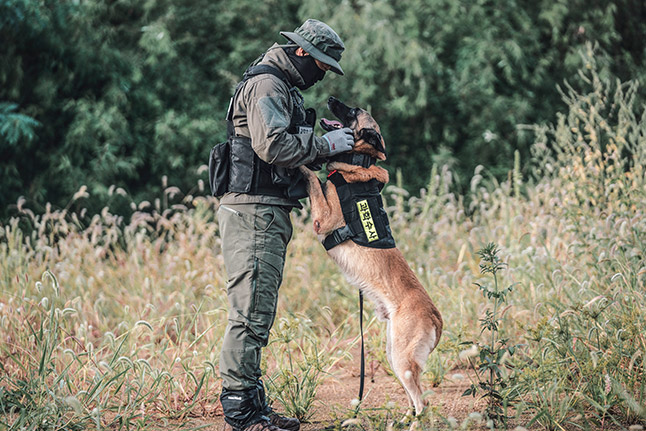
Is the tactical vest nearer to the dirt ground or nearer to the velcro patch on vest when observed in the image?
the velcro patch on vest

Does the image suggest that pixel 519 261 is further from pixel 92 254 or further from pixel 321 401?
pixel 92 254

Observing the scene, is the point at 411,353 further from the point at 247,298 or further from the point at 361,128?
the point at 361,128

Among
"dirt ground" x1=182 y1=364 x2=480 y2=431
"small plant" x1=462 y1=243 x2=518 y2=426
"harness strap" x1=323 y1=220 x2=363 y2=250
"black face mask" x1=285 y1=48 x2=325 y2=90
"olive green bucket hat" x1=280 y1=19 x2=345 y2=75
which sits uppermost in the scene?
"olive green bucket hat" x1=280 y1=19 x2=345 y2=75

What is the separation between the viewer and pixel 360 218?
3.65m

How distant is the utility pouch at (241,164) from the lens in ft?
11.1

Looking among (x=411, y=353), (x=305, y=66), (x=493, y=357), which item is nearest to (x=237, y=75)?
(x=305, y=66)

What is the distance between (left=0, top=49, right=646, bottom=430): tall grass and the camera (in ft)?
11.7

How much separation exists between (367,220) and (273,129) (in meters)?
0.83

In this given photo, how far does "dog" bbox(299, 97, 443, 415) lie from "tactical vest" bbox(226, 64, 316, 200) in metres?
0.24

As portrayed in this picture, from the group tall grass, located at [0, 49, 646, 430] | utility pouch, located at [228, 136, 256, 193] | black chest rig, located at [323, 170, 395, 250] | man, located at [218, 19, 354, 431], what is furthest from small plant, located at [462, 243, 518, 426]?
utility pouch, located at [228, 136, 256, 193]

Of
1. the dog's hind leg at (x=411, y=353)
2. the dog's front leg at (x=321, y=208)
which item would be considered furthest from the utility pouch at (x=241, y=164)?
the dog's hind leg at (x=411, y=353)

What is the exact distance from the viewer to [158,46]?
980cm

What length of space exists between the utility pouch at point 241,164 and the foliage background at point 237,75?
615 centimetres

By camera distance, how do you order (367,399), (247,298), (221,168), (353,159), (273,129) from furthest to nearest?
(367,399)
(353,159)
(221,168)
(247,298)
(273,129)
